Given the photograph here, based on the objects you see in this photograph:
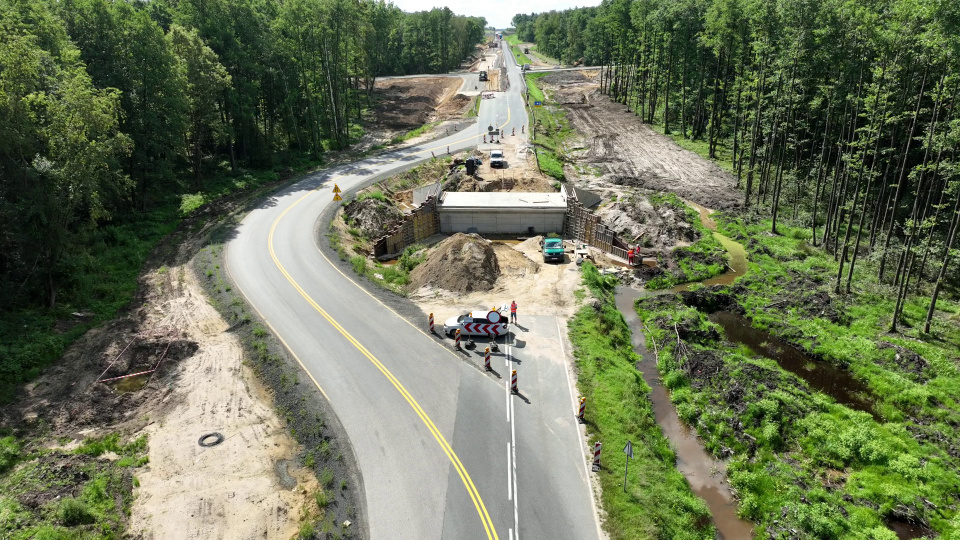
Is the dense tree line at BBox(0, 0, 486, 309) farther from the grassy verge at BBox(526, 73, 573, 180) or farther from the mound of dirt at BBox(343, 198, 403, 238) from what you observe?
the grassy verge at BBox(526, 73, 573, 180)

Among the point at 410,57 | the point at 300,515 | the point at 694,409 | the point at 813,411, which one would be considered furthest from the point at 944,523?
the point at 410,57

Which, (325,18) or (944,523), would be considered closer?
(944,523)

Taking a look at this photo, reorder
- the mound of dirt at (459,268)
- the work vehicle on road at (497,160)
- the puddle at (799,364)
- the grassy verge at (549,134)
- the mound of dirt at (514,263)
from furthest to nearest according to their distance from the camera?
the grassy verge at (549,134), the work vehicle on road at (497,160), the mound of dirt at (514,263), the mound of dirt at (459,268), the puddle at (799,364)

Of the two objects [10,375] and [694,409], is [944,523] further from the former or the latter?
[10,375]

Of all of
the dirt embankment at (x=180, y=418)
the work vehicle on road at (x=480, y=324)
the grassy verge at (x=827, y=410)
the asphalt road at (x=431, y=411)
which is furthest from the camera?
the work vehicle on road at (x=480, y=324)

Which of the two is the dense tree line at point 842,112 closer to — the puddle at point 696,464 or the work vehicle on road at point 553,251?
the puddle at point 696,464

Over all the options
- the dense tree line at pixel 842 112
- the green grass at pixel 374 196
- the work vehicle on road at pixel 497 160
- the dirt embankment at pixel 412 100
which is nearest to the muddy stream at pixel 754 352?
the dense tree line at pixel 842 112
